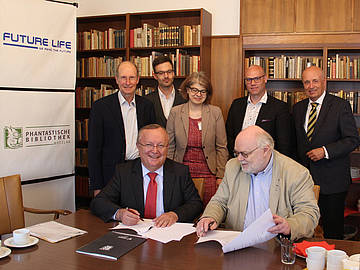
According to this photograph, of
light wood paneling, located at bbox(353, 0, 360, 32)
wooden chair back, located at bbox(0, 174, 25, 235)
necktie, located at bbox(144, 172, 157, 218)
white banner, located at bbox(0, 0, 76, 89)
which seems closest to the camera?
necktie, located at bbox(144, 172, 157, 218)

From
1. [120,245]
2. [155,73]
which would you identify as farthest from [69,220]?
[155,73]

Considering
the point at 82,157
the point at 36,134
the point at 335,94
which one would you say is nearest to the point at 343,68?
the point at 335,94

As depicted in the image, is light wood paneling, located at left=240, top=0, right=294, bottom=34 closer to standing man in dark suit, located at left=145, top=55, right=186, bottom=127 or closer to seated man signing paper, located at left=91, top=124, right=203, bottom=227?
standing man in dark suit, located at left=145, top=55, right=186, bottom=127

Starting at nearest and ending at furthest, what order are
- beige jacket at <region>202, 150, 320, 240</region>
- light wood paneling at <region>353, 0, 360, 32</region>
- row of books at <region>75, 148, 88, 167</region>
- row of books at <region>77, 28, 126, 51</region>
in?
beige jacket at <region>202, 150, 320, 240</region> → light wood paneling at <region>353, 0, 360, 32</region> → row of books at <region>77, 28, 126, 51</region> → row of books at <region>75, 148, 88, 167</region>

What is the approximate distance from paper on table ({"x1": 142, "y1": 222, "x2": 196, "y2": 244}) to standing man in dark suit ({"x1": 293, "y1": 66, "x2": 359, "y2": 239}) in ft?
5.78

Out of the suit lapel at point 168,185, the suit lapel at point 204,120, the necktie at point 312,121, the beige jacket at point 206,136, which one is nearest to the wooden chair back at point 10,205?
the suit lapel at point 168,185

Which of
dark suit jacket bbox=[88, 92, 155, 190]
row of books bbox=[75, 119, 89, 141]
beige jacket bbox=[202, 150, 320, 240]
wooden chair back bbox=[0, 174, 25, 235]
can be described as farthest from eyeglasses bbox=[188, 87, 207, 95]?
row of books bbox=[75, 119, 89, 141]

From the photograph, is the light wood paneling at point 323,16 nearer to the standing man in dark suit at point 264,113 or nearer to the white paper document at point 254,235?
the standing man in dark suit at point 264,113

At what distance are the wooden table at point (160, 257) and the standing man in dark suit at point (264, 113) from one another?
6.08 ft

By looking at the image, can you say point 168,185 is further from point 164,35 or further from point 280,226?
point 164,35

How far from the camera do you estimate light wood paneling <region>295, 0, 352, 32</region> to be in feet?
15.9

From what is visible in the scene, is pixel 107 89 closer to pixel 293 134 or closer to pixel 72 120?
pixel 72 120

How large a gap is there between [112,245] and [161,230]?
35cm

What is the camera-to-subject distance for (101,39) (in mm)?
6023
